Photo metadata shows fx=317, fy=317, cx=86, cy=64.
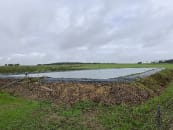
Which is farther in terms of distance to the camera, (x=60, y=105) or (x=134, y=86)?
(x=134, y=86)

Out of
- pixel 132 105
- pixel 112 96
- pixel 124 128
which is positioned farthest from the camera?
pixel 112 96

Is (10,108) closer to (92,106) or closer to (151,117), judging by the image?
(92,106)

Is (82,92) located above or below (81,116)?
above

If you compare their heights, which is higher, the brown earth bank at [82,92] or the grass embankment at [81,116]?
the brown earth bank at [82,92]

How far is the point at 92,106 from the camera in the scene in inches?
731

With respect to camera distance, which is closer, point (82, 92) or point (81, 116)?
point (81, 116)

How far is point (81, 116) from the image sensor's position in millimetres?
15539

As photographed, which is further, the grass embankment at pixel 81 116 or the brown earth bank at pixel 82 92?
the brown earth bank at pixel 82 92

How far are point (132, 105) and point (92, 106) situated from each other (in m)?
2.37

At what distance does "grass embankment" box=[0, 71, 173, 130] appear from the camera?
536 inches

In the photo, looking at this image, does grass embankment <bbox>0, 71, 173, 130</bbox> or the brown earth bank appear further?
the brown earth bank

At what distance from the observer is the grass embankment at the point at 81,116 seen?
13.6m

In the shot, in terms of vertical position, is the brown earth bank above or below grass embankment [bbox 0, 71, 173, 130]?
above

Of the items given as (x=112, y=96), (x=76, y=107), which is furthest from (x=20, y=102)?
(x=112, y=96)
